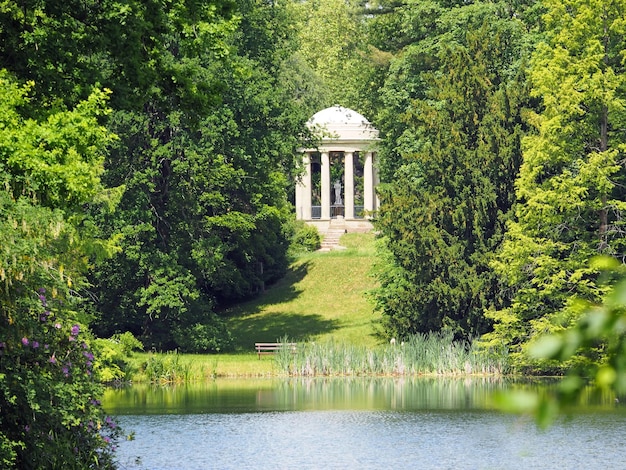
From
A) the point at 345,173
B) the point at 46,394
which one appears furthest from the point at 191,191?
the point at 46,394

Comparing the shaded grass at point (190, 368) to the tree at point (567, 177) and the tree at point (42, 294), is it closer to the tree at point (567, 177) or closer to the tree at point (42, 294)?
the tree at point (567, 177)

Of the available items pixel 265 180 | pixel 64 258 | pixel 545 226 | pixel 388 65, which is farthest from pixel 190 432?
pixel 388 65

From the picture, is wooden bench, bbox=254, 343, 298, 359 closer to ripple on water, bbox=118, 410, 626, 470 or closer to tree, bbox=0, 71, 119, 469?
ripple on water, bbox=118, 410, 626, 470

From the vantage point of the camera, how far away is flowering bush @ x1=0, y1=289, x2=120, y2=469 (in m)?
12.4

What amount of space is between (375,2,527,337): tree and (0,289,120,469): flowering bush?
85.3ft

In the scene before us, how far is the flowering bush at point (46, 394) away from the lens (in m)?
12.4

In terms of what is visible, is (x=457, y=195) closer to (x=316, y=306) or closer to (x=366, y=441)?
(x=316, y=306)

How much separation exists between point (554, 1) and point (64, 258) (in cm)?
2443

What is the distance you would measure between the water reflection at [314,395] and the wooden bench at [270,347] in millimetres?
2667

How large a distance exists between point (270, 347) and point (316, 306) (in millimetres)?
9742

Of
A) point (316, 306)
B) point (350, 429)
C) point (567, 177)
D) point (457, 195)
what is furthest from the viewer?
point (316, 306)

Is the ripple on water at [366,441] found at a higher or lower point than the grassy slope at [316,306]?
lower

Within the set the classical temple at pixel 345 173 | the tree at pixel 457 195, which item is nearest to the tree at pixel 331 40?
the classical temple at pixel 345 173

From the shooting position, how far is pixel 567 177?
36.8 metres
